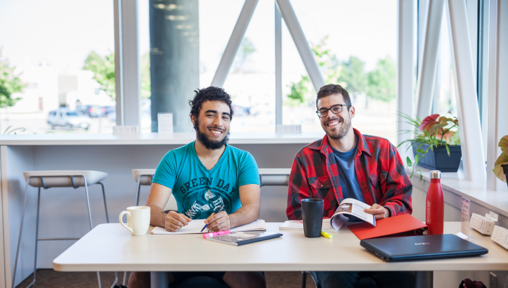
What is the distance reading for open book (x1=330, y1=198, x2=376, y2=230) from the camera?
1.29m

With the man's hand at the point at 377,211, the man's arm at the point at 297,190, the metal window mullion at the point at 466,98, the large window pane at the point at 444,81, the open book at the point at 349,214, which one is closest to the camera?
the open book at the point at 349,214

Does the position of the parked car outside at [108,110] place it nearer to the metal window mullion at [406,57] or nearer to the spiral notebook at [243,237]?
the metal window mullion at [406,57]

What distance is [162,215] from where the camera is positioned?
1480 millimetres

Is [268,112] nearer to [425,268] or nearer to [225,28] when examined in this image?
[225,28]

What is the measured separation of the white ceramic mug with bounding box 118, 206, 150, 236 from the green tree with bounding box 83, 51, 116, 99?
2638mm

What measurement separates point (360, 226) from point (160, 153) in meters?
2.07

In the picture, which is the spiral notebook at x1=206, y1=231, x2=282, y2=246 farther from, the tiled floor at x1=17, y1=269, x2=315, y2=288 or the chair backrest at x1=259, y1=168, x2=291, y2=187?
the tiled floor at x1=17, y1=269, x2=315, y2=288

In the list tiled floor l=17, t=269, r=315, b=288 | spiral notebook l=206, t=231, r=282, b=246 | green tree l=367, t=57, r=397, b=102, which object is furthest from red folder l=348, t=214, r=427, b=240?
green tree l=367, t=57, r=397, b=102

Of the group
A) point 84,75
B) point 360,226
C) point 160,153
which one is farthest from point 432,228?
point 84,75

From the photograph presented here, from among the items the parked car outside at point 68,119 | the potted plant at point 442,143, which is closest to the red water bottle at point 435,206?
the potted plant at point 442,143

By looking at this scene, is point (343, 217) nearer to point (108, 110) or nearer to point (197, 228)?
point (197, 228)

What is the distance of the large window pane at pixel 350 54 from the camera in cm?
360

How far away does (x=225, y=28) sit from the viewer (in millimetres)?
3715

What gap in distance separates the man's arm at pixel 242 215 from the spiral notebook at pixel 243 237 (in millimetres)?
73
